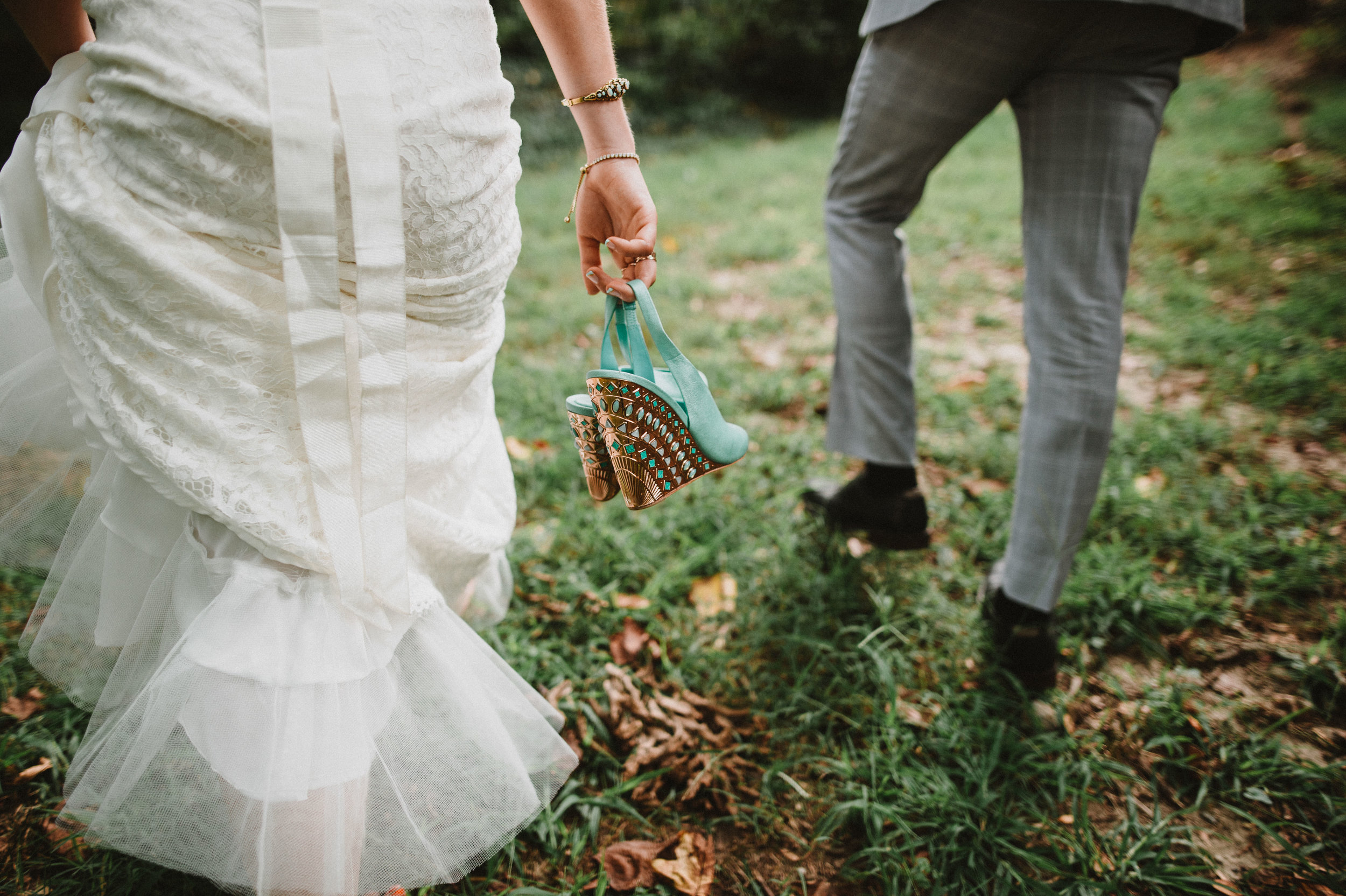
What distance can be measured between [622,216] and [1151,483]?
6.47 ft

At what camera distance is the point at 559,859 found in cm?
127

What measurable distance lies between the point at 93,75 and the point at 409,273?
0.38 meters

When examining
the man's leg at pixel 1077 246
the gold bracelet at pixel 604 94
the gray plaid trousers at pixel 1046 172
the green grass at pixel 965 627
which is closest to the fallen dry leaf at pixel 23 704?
the green grass at pixel 965 627

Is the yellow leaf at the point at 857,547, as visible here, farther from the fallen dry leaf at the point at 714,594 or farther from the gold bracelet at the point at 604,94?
the gold bracelet at the point at 604,94

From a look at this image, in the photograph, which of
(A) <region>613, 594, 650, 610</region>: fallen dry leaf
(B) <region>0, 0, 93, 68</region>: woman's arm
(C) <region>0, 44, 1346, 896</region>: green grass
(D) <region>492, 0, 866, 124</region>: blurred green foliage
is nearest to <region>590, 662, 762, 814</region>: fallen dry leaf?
(C) <region>0, 44, 1346, 896</region>: green grass

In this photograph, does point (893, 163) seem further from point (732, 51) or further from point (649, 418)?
point (732, 51)

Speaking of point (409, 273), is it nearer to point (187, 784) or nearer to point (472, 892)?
point (187, 784)

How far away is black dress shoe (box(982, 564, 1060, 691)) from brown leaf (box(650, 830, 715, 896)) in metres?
0.76

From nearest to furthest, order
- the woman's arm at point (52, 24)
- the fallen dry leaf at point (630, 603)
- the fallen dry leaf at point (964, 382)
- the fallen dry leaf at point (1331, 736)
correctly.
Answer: the woman's arm at point (52, 24) < the fallen dry leaf at point (1331, 736) < the fallen dry leaf at point (630, 603) < the fallen dry leaf at point (964, 382)

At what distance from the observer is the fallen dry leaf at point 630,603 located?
1.75m

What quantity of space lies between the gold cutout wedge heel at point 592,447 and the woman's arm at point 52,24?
812 millimetres

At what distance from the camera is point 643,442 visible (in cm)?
103

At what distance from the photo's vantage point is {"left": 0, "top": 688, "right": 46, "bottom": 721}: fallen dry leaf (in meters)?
1.45

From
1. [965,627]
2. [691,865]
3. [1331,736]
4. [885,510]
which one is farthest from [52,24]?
[1331,736]
